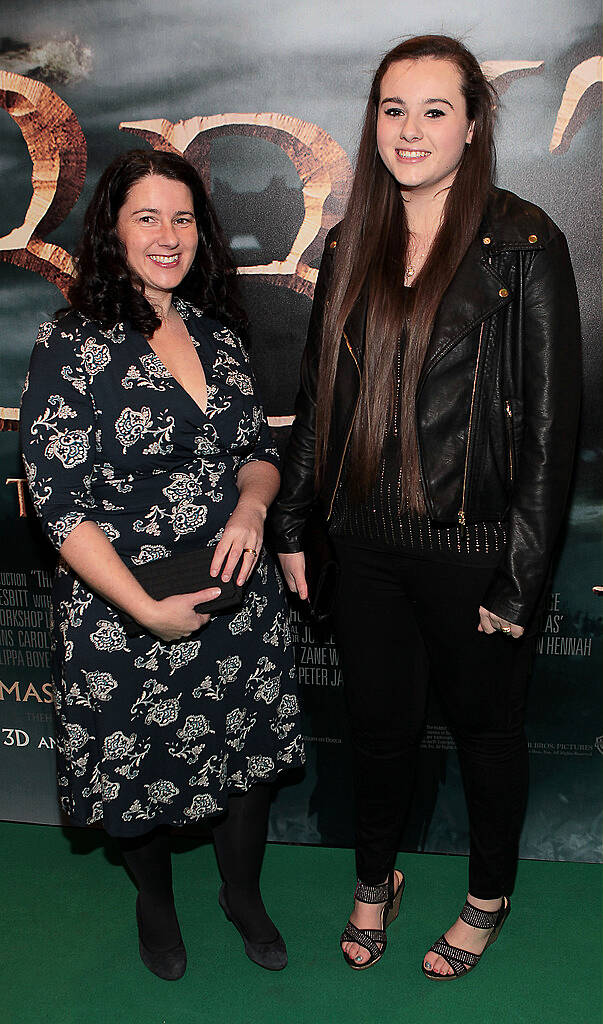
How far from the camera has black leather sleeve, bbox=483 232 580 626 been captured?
5.71 feet

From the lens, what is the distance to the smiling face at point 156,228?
72.3 inches

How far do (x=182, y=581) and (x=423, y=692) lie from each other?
0.69m

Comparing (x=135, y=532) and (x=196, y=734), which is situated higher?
(x=135, y=532)

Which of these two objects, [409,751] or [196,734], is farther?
[409,751]

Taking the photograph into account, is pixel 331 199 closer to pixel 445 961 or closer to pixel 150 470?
pixel 150 470

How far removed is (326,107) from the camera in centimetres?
230

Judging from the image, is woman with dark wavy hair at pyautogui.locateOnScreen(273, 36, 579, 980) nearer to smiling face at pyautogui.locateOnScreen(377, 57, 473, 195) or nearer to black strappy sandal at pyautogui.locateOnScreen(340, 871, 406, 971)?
smiling face at pyautogui.locateOnScreen(377, 57, 473, 195)

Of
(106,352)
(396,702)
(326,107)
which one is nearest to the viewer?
(106,352)

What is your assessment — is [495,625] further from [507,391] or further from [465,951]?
[465,951]

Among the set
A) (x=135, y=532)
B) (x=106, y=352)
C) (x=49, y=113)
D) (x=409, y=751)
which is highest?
(x=49, y=113)

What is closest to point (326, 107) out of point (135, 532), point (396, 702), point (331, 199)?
point (331, 199)

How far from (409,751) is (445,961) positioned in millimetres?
523

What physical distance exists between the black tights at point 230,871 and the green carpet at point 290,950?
0.11m

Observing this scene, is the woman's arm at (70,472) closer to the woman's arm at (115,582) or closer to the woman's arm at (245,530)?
the woman's arm at (115,582)
